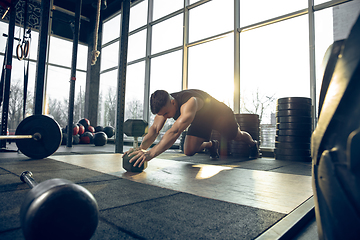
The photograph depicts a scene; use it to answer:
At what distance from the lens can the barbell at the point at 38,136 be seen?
89.7 inches

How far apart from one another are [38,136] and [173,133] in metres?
1.47

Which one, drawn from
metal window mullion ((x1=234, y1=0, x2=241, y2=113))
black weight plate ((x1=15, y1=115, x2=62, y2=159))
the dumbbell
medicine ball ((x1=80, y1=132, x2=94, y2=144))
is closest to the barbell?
black weight plate ((x1=15, y1=115, x2=62, y2=159))

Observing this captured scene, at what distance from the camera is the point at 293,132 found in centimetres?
305

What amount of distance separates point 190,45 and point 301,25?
8.00ft

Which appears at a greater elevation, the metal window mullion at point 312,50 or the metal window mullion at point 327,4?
the metal window mullion at point 327,4

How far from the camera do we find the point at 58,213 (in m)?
0.54

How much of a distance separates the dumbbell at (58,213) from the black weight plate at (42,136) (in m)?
1.97

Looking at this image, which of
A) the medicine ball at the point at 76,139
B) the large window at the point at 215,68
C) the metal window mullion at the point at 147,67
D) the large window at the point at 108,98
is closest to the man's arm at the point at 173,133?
the large window at the point at 215,68

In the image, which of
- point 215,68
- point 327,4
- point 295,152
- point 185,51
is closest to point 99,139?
point 185,51

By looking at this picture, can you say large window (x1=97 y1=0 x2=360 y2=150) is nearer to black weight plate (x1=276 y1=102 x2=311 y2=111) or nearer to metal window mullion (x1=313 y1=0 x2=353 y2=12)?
metal window mullion (x1=313 y1=0 x2=353 y2=12)

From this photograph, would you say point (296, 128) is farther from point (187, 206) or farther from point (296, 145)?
point (187, 206)

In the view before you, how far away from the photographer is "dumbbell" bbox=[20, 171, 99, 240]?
20.6 inches

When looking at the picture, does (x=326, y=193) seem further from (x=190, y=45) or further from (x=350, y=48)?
(x=190, y=45)

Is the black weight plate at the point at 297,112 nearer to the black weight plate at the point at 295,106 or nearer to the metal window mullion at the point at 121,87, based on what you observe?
the black weight plate at the point at 295,106
